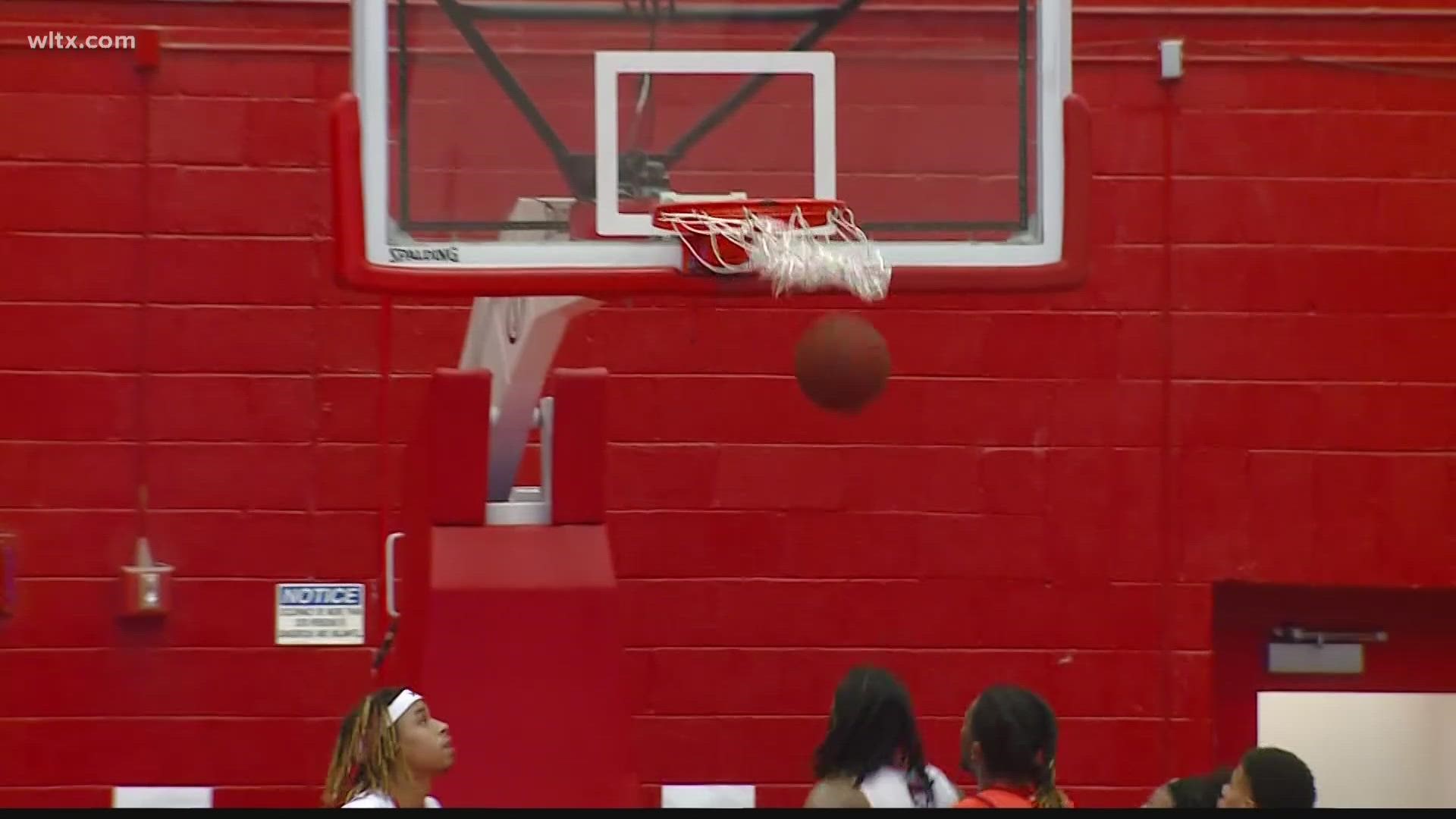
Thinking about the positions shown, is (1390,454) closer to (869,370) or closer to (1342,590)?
(1342,590)

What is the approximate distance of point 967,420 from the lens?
5785 mm

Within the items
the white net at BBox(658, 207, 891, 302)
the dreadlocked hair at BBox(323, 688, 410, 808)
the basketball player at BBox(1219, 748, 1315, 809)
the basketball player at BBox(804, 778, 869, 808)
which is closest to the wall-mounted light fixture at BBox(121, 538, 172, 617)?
the dreadlocked hair at BBox(323, 688, 410, 808)

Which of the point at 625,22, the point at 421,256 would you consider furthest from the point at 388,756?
the point at 625,22

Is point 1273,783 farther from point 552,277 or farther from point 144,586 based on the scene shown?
point 144,586

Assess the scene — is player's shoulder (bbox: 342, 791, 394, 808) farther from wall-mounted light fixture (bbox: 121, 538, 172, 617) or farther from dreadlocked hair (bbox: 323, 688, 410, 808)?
wall-mounted light fixture (bbox: 121, 538, 172, 617)

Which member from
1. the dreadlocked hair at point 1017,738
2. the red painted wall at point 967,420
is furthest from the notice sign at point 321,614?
the dreadlocked hair at point 1017,738

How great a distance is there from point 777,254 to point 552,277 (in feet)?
1.47

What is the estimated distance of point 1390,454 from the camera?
5.79 m

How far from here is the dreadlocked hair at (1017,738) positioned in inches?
123

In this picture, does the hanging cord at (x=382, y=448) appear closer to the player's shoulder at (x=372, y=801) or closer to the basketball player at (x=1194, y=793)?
the player's shoulder at (x=372, y=801)

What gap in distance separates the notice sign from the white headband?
230 centimetres

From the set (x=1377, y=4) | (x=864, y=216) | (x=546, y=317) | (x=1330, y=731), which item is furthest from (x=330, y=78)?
(x=1330, y=731)

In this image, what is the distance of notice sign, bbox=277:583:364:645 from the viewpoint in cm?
567

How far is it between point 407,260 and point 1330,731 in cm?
371
